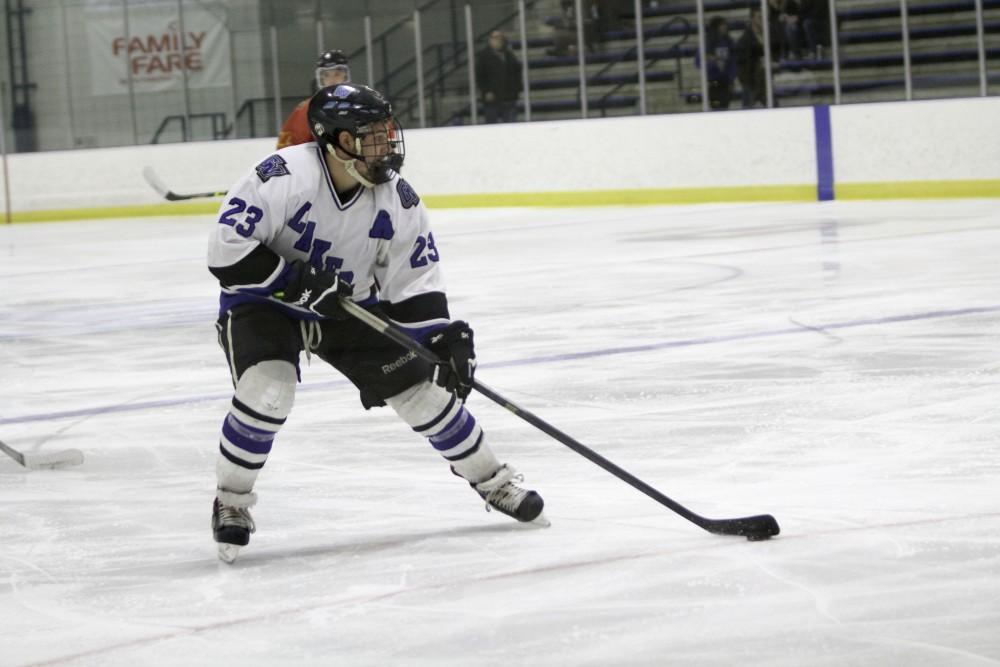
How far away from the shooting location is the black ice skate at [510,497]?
311 cm

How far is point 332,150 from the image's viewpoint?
118 inches

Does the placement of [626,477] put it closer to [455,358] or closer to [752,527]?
[752,527]

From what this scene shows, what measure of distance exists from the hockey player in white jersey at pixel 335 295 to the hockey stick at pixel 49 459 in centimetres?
106

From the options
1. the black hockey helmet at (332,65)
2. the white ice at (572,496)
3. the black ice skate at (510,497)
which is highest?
the black hockey helmet at (332,65)

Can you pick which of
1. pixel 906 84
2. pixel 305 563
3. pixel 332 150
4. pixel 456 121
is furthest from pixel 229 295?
pixel 456 121

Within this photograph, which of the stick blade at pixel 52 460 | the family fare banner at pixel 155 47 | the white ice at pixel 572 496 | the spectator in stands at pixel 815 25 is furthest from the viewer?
the family fare banner at pixel 155 47

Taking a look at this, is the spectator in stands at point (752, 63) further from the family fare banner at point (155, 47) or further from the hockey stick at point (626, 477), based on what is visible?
Result: the hockey stick at point (626, 477)

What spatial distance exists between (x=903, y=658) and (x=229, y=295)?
144 cm

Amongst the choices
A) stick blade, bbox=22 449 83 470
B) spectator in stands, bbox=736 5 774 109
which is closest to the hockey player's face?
stick blade, bbox=22 449 83 470

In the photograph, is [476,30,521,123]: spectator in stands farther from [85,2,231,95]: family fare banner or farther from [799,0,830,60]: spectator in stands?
[85,2,231,95]: family fare banner

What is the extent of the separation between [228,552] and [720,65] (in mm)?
10160

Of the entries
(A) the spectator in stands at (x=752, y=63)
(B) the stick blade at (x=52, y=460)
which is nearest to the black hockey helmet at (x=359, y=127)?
(B) the stick blade at (x=52, y=460)

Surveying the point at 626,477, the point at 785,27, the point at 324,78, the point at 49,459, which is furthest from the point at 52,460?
the point at 785,27

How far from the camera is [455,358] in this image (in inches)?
116
